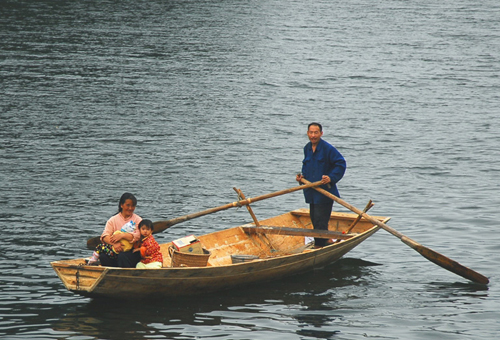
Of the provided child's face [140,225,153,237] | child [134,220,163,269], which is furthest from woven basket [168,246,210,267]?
child's face [140,225,153,237]

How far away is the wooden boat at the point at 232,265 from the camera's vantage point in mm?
10219

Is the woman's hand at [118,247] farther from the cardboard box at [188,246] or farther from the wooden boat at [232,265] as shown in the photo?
the cardboard box at [188,246]

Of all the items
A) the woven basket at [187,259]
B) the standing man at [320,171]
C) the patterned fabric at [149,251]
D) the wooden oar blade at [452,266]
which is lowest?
the wooden oar blade at [452,266]

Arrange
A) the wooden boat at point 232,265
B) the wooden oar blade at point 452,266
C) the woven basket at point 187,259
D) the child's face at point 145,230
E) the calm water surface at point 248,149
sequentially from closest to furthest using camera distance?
the wooden boat at point 232,265 → the child's face at point 145,230 → the calm water surface at point 248,149 → the woven basket at point 187,259 → the wooden oar blade at point 452,266

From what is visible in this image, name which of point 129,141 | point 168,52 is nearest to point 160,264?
point 129,141

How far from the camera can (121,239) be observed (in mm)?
10555

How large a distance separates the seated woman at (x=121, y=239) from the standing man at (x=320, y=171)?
10.9ft

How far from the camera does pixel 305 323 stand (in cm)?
1059

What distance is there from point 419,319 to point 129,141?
13.5m

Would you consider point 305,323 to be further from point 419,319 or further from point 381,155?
point 381,155

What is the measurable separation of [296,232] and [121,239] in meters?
3.61

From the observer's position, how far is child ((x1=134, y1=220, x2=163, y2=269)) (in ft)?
34.6

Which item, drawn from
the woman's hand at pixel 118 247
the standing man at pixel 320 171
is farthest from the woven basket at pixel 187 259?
the standing man at pixel 320 171

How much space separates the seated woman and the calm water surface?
72 cm
